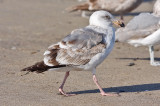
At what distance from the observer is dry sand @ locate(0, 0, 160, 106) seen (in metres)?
6.34

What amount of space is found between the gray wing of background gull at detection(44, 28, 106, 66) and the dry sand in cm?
53

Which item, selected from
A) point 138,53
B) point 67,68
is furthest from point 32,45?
point 67,68

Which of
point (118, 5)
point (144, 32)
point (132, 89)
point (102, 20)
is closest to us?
point (102, 20)

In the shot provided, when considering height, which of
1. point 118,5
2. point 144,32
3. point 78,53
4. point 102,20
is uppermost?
point 102,20

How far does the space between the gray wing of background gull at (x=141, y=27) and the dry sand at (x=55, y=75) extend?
490 millimetres

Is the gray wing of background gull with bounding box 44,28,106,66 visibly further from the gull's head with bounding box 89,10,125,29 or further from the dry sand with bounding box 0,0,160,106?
the dry sand with bounding box 0,0,160,106

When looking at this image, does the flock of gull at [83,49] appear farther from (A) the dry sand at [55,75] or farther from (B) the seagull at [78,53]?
(A) the dry sand at [55,75]

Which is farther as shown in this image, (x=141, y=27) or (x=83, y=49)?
(x=141, y=27)

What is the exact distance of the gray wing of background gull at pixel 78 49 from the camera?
252 inches

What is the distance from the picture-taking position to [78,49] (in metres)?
6.43

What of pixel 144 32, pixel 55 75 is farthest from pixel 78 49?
pixel 144 32

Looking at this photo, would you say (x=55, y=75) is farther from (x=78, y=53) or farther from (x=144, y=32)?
(x=144, y=32)

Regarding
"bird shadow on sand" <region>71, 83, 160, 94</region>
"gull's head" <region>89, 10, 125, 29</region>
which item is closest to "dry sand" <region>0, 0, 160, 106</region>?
"bird shadow on sand" <region>71, 83, 160, 94</region>

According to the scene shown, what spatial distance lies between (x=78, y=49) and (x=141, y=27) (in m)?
3.18
